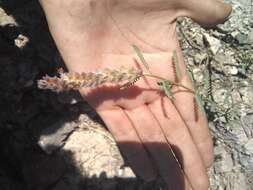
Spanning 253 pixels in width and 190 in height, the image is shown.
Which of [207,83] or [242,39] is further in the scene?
[242,39]

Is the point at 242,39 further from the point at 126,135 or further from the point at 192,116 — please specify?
the point at 126,135

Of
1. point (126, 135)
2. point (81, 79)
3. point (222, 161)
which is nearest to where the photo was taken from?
point (81, 79)

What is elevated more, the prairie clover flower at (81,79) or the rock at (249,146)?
the prairie clover flower at (81,79)

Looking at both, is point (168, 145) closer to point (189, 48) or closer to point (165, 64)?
point (165, 64)

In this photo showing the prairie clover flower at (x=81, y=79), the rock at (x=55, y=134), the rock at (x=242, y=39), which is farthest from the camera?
the rock at (x=55, y=134)

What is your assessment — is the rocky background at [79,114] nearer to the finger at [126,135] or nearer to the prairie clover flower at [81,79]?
the finger at [126,135]

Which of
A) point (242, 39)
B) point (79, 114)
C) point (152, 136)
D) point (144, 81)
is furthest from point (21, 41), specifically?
point (242, 39)

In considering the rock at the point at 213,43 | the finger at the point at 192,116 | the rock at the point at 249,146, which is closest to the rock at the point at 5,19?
the finger at the point at 192,116

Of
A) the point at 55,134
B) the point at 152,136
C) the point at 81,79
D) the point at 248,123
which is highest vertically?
the point at 81,79

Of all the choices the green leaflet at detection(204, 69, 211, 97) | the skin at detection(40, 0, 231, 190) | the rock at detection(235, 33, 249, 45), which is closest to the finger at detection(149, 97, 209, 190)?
the skin at detection(40, 0, 231, 190)
